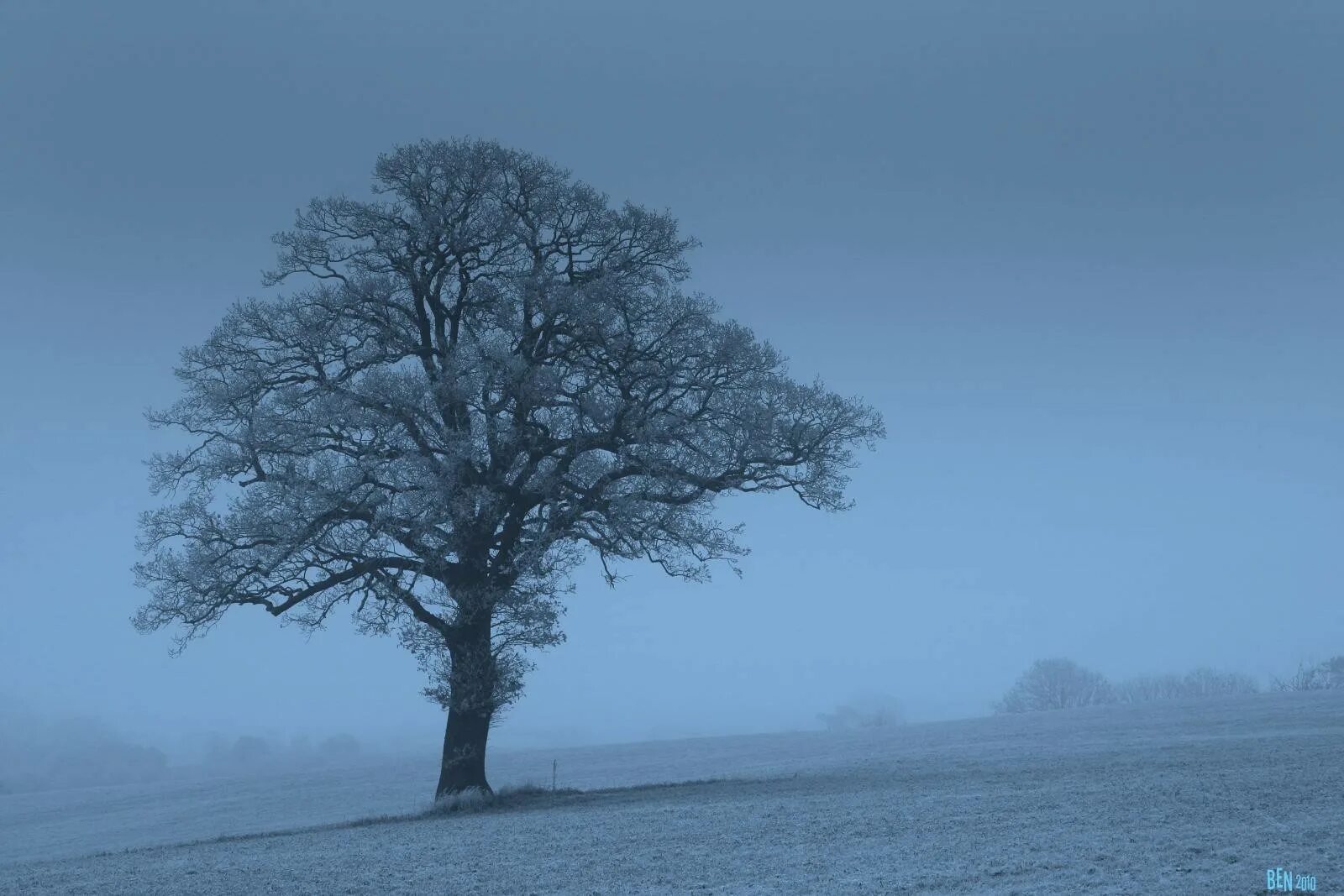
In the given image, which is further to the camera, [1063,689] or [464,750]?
[1063,689]

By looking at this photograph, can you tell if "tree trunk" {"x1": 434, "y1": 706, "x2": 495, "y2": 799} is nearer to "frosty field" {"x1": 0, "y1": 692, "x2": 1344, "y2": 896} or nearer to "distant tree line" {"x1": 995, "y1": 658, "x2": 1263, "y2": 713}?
"frosty field" {"x1": 0, "y1": 692, "x2": 1344, "y2": 896}

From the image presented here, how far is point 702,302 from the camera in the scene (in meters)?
26.9

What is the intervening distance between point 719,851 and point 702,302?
46.4ft

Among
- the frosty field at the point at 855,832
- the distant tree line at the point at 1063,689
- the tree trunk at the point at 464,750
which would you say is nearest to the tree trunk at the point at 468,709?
the tree trunk at the point at 464,750

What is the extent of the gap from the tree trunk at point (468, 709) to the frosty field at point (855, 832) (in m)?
2.38

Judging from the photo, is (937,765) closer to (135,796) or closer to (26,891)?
(26,891)

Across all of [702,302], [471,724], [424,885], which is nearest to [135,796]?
[471,724]

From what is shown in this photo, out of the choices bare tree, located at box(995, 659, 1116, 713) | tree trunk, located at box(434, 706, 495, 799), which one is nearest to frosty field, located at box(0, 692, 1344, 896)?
tree trunk, located at box(434, 706, 495, 799)

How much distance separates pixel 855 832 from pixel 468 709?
11.9 m

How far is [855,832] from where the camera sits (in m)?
16.7

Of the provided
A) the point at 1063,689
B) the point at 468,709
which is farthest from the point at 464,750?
the point at 1063,689

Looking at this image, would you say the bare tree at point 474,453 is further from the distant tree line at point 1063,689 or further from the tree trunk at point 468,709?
the distant tree line at point 1063,689

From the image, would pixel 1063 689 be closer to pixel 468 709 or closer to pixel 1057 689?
pixel 1057 689

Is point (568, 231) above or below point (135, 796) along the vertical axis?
above
